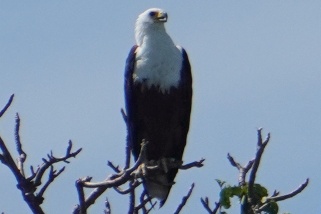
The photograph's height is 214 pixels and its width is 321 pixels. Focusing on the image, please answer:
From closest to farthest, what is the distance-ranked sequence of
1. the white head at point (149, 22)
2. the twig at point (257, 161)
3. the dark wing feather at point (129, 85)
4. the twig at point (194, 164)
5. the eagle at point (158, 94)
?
the twig at point (257, 161) < the twig at point (194, 164) < the eagle at point (158, 94) < the dark wing feather at point (129, 85) < the white head at point (149, 22)

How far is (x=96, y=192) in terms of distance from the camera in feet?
17.3

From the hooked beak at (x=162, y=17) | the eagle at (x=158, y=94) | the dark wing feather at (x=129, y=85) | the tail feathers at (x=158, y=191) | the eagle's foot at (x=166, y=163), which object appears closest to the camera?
the eagle's foot at (x=166, y=163)

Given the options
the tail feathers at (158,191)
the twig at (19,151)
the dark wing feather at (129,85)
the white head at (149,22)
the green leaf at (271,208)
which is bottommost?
the tail feathers at (158,191)

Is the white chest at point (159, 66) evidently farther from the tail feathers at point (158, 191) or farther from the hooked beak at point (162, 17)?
the tail feathers at point (158, 191)

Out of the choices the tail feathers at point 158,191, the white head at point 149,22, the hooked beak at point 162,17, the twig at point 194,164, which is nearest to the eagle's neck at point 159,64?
the white head at point 149,22

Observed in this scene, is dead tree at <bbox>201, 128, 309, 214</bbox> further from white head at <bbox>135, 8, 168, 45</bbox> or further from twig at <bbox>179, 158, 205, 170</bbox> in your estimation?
white head at <bbox>135, 8, 168, 45</bbox>

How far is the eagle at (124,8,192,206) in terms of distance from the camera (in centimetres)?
873

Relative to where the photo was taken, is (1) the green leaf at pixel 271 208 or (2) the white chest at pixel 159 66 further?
(2) the white chest at pixel 159 66

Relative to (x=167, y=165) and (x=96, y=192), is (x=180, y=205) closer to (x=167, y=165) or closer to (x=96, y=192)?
(x=96, y=192)

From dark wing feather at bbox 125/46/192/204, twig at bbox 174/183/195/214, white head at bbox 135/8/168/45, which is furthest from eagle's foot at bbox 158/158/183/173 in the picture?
twig at bbox 174/183/195/214

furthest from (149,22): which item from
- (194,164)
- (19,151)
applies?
(19,151)

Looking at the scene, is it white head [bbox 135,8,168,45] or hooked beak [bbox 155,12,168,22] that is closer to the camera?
white head [bbox 135,8,168,45]

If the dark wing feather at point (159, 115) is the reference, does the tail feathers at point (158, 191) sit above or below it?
below

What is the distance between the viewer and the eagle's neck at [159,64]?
342 inches
